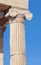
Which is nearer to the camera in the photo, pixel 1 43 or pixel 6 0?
pixel 6 0

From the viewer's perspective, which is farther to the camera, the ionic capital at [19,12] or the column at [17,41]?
the ionic capital at [19,12]

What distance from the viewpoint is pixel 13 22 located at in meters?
63.8

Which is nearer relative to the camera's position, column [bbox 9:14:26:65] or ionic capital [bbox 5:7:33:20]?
column [bbox 9:14:26:65]

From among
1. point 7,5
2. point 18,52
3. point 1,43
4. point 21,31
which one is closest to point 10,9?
point 7,5

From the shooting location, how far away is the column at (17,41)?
6178 cm

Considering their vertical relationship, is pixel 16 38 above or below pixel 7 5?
below

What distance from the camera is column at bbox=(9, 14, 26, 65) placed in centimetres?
6178

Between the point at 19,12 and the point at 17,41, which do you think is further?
the point at 19,12

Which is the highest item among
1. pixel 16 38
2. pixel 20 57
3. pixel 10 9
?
pixel 10 9

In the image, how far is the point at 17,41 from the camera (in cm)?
6275

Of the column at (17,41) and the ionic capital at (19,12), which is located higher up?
the ionic capital at (19,12)

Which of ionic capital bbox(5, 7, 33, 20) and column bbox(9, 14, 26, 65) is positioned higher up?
ionic capital bbox(5, 7, 33, 20)

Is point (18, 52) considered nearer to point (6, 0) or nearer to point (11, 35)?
point (11, 35)

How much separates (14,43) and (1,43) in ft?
64.1
